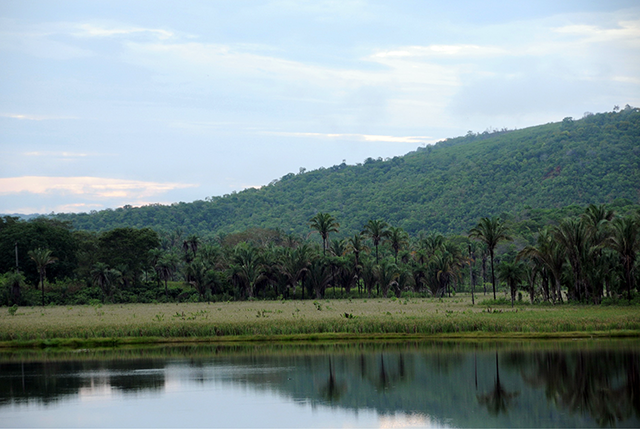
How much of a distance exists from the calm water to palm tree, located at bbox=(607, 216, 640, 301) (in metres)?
23.6

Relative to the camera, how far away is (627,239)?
62.8 metres

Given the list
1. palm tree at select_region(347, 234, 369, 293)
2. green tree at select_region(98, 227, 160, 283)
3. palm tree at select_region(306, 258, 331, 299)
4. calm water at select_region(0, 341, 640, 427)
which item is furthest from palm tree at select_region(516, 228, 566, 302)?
green tree at select_region(98, 227, 160, 283)

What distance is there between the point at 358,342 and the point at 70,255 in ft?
262

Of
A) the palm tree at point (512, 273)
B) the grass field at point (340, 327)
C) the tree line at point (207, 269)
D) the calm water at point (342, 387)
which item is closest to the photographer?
the calm water at point (342, 387)

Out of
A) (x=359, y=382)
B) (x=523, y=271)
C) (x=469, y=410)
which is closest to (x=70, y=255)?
(x=523, y=271)

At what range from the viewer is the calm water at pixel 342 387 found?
26812 mm

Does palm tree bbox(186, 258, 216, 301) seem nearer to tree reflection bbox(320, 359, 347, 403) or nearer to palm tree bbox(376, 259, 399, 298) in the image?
palm tree bbox(376, 259, 399, 298)

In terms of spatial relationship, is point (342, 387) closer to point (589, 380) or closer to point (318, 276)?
point (589, 380)

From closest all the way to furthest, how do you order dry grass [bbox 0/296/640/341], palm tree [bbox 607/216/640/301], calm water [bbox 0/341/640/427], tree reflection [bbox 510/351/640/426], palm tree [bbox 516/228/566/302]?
tree reflection [bbox 510/351/640/426]
calm water [bbox 0/341/640/427]
dry grass [bbox 0/296/640/341]
palm tree [bbox 607/216/640/301]
palm tree [bbox 516/228/566/302]

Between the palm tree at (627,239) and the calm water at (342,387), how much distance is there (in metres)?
23.6

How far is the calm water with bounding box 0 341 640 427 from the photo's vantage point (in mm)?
26812

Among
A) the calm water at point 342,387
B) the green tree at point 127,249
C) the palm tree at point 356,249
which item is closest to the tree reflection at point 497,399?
the calm water at point 342,387

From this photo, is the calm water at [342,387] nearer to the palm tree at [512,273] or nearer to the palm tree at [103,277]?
the palm tree at [512,273]

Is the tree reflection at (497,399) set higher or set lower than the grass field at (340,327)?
lower
